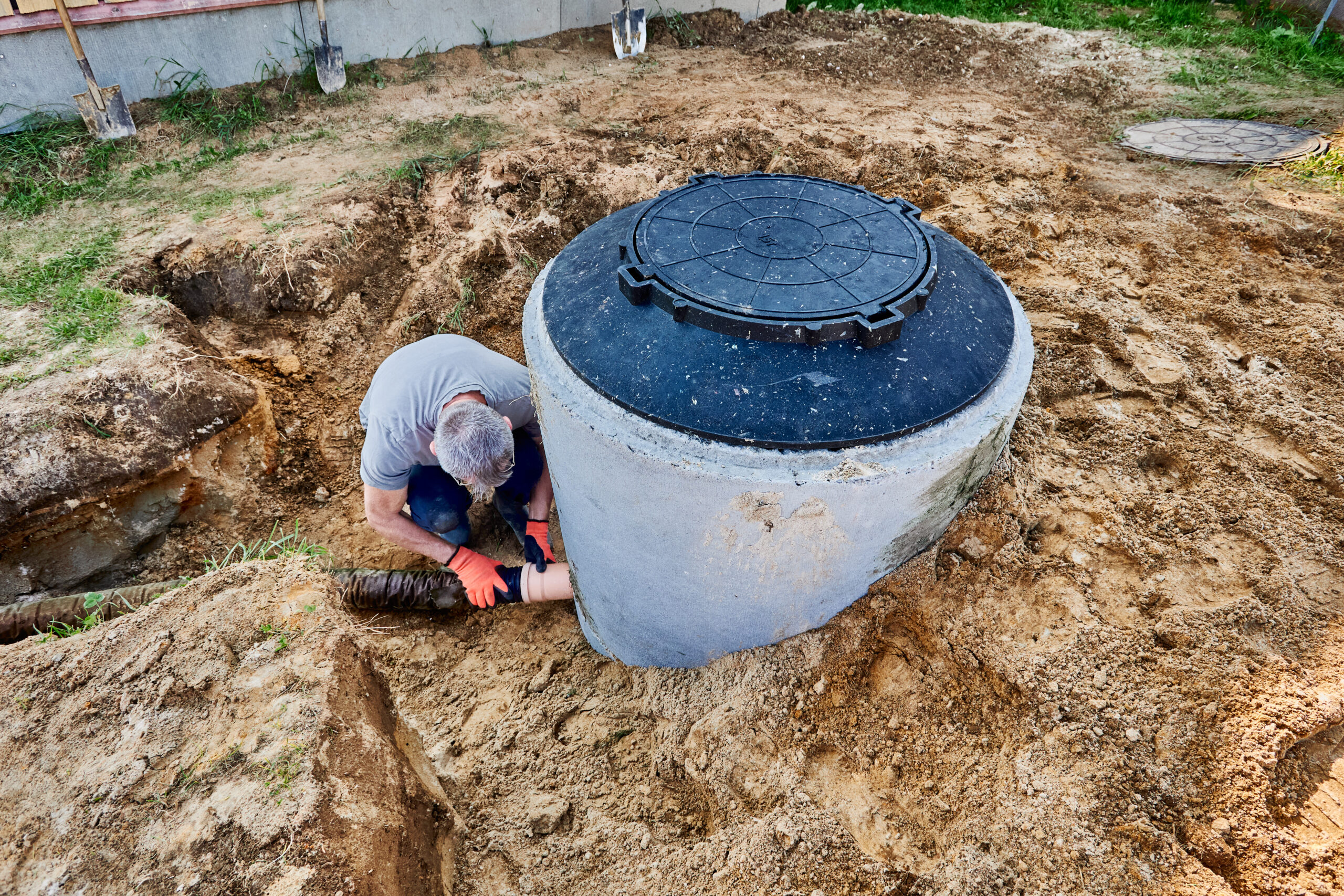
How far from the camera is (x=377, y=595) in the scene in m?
2.86

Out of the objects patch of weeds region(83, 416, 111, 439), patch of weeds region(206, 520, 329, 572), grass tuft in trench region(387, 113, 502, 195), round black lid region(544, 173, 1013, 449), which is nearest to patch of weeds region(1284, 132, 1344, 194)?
round black lid region(544, 173, 1013, 449)

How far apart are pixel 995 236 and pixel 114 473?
157 inches

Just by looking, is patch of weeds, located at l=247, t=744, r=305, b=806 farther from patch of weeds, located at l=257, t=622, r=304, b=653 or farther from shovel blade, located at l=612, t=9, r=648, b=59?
shovel blade, located at l=612, t=9, r=648, b=59

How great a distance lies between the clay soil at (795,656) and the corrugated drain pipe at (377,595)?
0.14 metres

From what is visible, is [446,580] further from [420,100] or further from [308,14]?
[308,14]

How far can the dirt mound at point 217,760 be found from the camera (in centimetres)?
138

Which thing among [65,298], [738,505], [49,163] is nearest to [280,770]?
[738,505]

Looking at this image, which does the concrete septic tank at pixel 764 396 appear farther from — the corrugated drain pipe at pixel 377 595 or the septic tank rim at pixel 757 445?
the corrugated drain pipe at pixel 377 595

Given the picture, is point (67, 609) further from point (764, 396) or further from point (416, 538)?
point (764, 396)

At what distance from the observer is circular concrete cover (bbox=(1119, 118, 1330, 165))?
3.78 metres

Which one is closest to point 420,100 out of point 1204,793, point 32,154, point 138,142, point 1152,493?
point 138,142

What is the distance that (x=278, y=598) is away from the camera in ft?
6.32

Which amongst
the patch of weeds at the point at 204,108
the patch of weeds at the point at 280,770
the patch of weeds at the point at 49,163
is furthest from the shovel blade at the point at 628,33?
the patch of weeds at the point at 280,770

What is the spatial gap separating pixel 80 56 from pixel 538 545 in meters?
3.87
